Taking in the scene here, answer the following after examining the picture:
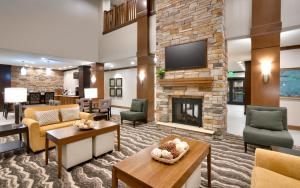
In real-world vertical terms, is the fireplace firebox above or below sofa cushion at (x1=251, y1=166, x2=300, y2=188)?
above

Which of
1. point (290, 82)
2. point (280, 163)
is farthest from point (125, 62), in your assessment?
point (280, 163)

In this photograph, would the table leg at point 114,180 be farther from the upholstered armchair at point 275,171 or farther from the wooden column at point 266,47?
the wooden column at point 266,47

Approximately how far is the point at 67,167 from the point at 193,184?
203 cm

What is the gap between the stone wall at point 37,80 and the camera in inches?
386

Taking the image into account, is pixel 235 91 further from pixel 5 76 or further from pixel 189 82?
pixel 5 76

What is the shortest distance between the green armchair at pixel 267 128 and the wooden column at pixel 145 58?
352 centimetres

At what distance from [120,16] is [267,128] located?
720 cm

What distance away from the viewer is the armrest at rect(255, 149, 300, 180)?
1635 millimetres

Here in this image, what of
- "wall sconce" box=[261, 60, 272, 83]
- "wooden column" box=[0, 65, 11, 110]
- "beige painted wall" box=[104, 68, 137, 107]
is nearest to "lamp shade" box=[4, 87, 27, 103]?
"wall sconce" box=[261, 60, 272, 83]

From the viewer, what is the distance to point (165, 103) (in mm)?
5320

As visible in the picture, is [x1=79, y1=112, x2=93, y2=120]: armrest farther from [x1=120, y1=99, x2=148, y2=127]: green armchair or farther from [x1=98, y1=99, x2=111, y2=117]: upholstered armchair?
[x1=98, y1=99, x2=111, y2=117]: upholstered armchair

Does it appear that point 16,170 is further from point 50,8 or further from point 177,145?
point 50,8

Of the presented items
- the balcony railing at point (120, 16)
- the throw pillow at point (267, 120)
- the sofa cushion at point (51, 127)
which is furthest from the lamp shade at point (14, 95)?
the throw pillow at point (267, 120)

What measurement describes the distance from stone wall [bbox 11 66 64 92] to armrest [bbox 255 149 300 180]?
40.3 ft
